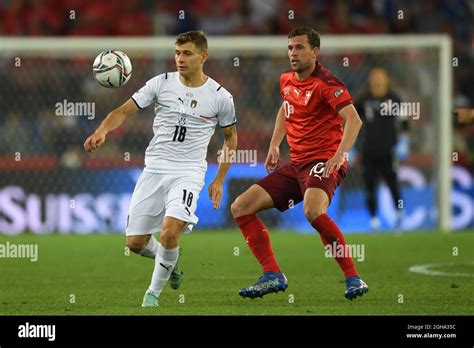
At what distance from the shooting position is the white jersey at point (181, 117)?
9.11 meters

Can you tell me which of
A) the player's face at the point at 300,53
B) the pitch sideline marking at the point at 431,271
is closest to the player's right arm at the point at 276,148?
the player's face at the point at 300,53

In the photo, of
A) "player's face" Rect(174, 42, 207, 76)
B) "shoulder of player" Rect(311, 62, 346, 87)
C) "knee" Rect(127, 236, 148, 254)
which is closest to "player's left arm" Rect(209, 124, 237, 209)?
"player's face" Rect(174, 42, 207, 76)

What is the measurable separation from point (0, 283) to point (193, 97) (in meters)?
2.93

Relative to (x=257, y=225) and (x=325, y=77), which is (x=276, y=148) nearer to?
(x=257, y=225)

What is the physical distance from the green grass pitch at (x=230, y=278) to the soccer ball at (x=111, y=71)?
1.80 meters

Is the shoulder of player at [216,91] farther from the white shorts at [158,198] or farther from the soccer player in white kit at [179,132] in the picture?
the white shorts at [158,198]

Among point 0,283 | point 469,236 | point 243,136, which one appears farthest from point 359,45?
point 0,283

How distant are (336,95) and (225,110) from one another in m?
0.94

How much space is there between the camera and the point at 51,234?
17.1 metres

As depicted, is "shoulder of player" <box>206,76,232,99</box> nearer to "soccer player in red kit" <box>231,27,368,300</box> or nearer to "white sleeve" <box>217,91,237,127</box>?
"white sleeve" <box>217,91,237,127</box>
